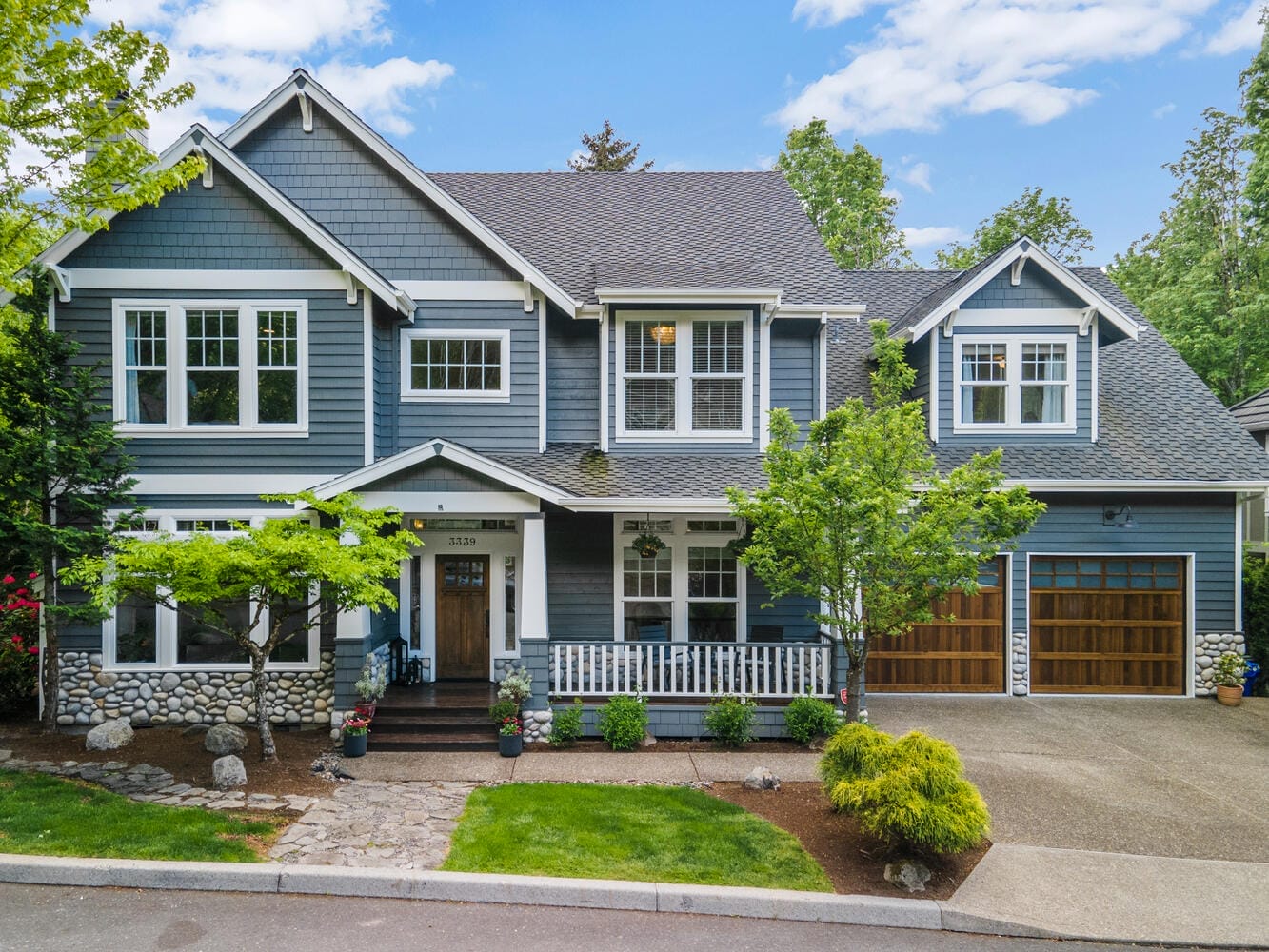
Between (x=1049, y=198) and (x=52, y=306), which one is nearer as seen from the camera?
(x=52, y=306)

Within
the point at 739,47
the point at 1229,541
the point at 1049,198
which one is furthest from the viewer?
the point at 1049,198

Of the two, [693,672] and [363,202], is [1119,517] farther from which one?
[363,202]

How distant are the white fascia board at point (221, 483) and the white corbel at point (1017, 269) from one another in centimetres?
1119

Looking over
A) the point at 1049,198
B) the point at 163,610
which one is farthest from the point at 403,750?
the point at 1049,198

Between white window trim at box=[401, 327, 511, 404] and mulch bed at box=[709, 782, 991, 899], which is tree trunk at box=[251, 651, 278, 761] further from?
mulch bed at box=[709, 782, 991, 899]

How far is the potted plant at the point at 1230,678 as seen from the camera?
34.7 feet

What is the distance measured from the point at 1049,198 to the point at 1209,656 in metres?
17.7

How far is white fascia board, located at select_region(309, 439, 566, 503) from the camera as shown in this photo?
848 centimetres

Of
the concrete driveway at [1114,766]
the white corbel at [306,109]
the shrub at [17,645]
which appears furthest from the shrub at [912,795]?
the white corbel at [306,109]

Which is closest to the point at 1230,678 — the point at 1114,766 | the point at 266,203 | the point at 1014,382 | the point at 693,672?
the point at 1114,766

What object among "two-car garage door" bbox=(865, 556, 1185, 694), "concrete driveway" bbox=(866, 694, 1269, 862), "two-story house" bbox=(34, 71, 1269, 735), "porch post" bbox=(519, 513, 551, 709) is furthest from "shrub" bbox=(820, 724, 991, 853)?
"two-car garage door" bbox=(865, 556, 1185, 694)

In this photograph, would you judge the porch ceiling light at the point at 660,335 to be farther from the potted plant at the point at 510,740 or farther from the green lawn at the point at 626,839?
the green lawn at the point at 626,839

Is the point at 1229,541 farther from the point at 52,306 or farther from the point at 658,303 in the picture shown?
the point at 52,306

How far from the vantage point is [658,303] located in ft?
33.4
